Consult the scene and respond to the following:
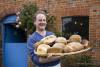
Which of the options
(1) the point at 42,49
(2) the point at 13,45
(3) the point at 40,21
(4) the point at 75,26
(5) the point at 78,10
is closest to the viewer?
(1) the point at 42,49

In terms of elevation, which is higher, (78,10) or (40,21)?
(40,21)

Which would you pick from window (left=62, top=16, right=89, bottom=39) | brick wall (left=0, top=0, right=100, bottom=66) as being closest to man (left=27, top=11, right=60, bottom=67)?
brick wall (left=0, top=0, right=100, bottom=66)

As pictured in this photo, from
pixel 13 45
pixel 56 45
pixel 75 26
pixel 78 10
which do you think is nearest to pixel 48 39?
pixel 56 45

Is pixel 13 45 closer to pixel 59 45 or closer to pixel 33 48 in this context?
pixel 33 48

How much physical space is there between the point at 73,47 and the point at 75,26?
17.4 feet

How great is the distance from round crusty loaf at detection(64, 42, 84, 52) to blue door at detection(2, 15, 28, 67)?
635cm

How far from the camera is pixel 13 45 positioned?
36.3ft

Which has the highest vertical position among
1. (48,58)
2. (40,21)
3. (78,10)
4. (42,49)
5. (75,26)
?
(40,21)

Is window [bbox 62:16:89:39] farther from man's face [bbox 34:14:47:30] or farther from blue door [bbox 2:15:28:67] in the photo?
man's face [bbox 34:14:47:30]

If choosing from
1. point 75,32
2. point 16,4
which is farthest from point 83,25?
point 16,4

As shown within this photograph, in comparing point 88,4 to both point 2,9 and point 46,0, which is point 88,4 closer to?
point 46,0

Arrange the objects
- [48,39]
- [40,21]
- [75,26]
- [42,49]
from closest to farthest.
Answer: [42,49]
[48,39]
[40,21]
[75,26]

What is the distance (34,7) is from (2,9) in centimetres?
168

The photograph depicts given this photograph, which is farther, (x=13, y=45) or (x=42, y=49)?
(x=13, y=45)
